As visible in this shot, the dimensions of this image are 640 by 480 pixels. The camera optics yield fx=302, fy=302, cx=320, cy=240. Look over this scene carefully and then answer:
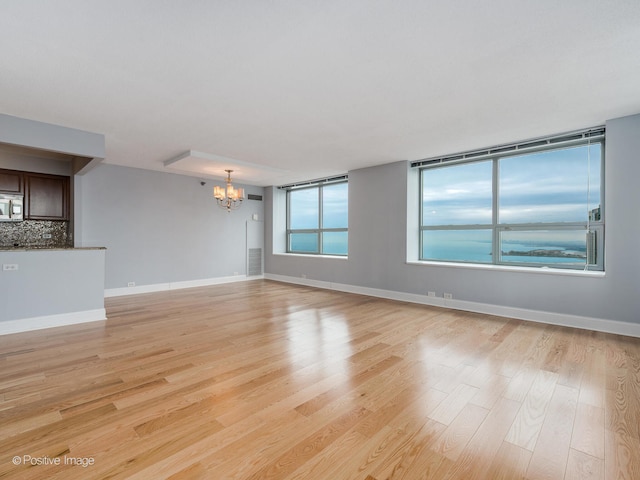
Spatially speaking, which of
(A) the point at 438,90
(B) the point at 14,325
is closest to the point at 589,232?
(A) the point at 438,90

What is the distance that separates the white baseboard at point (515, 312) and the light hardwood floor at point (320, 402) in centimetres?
20

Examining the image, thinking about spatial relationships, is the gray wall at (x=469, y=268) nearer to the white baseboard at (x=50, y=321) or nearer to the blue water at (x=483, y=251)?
the blue water at (x=483, y=251)

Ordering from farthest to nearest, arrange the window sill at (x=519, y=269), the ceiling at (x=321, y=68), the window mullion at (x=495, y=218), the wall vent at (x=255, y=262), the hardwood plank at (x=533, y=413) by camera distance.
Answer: the wall vent at (x=255, y=262) < the window mullion at (x=495, y=218) < the window sill at (x=519, y=269) < the ceiling at (x=321, y=68) < the hardwood plank at (x=533, y=413)

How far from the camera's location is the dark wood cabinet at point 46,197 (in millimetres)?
5367

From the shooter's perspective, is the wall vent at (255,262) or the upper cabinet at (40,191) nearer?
the upper cabinet at (40,191)

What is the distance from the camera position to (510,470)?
156 cm

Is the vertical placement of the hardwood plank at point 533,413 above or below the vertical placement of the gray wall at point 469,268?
below

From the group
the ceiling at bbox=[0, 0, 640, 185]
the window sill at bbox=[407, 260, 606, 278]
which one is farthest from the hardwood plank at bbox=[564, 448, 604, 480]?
the window sill at bbox=[407, 260, 606, 278]

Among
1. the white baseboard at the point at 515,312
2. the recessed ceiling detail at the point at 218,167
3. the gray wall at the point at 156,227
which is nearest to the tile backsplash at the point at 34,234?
the gray wall at the point at 156,227

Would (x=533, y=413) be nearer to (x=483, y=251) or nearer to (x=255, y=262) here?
(x=483, y=251)

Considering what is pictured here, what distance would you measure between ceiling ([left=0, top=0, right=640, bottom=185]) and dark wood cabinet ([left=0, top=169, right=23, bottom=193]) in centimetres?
229

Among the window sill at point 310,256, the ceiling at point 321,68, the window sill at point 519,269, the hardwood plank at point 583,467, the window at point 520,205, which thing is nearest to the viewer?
the hardwood plank at point 583,467

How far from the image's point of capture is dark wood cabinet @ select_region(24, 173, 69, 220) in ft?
17.6

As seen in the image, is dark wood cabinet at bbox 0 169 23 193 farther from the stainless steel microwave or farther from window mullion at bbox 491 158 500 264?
window mullion at bbox 491 158 500 264
